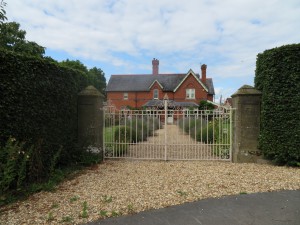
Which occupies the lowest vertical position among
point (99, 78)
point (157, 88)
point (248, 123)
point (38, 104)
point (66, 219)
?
point (66, 219)

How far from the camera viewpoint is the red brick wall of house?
3653 cm

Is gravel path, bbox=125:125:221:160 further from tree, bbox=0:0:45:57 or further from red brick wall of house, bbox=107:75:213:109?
red brick wall of house, bbox=107:75:213:109

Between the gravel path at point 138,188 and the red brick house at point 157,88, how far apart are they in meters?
27.8

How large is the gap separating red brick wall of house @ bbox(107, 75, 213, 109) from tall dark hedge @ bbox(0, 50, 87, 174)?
1227 inches

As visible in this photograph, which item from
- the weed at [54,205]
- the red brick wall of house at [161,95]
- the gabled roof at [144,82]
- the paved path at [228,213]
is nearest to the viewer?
the paved path at [228,213]

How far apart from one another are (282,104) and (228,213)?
394cm

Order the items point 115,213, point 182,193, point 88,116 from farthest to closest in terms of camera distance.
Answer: point 88,116 → point 182,193 → point 115,213

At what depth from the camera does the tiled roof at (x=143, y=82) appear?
3894cm

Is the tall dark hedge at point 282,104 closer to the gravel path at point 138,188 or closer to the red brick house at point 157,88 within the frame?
the gravel path at point 138,188

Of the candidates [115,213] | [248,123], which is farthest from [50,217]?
[248,123]

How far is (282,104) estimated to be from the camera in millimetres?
6398

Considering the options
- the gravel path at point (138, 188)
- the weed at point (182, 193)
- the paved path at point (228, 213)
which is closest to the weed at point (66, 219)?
the gravel path at point (138, 188)

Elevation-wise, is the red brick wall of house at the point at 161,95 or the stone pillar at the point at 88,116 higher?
the red brick wall of house at the point at 161,95

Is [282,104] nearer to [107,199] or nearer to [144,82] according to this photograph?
[107,199]
